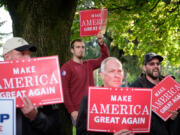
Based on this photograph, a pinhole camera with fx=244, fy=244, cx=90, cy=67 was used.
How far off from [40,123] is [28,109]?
18 cm

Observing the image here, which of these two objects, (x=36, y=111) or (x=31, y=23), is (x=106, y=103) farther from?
(x=31, y=23)

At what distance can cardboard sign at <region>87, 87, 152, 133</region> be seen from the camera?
238 cm

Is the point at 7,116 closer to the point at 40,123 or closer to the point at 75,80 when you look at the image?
the point at 40,123

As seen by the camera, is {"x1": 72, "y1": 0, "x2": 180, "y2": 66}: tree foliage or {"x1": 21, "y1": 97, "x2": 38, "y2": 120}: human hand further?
{"x1": 72, "y1": 0, "x2": 180, "y2": 66}: tree foliage

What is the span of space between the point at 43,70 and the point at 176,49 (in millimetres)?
11179

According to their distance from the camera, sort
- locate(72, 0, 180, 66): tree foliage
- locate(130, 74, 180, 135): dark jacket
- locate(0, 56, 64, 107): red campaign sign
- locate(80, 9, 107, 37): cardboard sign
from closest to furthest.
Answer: locate(0, 56, 64, 107): red campaign sign, locate(130, 74, 180, 135): dark jacket, locate(80, 9, 107, 37): cardboard sign, locate(72, 0, 180, 66): tree foliage

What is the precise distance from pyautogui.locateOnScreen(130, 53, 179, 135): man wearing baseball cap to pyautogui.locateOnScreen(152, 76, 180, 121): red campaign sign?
108mm

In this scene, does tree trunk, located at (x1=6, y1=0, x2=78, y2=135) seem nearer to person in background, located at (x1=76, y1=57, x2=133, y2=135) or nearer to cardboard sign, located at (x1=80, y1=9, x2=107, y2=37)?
cardboard sign, located at (x1=80, y1=9, x2=107, y2=37)

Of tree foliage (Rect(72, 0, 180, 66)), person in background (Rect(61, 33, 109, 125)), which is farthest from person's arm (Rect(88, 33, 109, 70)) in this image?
tree foliage (Rect(72, 0, 180, 66))

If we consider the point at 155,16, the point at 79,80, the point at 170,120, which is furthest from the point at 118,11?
the point at 170,120

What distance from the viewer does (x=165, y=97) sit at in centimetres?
328

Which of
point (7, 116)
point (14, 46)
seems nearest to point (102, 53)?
point (14, 46)

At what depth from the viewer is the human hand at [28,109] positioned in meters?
2.34

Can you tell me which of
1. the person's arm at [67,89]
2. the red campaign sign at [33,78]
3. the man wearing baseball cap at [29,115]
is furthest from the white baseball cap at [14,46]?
the person's arm at [67,89]
